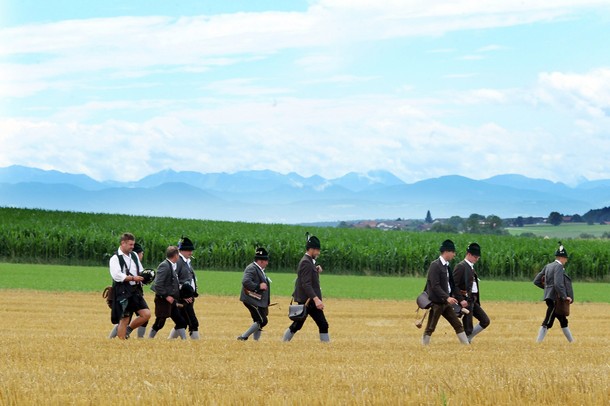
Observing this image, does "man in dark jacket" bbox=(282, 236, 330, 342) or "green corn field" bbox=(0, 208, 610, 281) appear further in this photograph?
"green corn field" bbox=(0, 208, 610, 281)

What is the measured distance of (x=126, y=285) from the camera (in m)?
19.3

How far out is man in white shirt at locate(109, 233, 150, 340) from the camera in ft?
62.6

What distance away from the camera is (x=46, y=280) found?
41.6m

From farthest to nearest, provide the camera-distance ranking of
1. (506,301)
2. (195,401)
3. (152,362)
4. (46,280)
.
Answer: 1. (46,280)
2. (506,301)
3. (152,362)
4. (195,401)

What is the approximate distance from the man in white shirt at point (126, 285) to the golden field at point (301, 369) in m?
0.52

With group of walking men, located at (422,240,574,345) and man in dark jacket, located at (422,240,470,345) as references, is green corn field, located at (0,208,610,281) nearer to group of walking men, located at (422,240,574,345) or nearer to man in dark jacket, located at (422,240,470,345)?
group of walking men, located at (422,240,574,345)

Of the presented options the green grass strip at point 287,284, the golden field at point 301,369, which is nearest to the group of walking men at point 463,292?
the golden field at point 301,369

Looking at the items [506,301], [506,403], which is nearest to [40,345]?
[506,403]

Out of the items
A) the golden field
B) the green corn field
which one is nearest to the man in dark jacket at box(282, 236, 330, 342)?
the golden field

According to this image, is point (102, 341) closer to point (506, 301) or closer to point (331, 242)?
point (506, 301)

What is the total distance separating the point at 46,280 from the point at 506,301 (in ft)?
56.5

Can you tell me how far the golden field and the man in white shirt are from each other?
0.52 m

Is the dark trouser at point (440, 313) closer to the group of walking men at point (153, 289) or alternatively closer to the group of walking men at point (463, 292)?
the group of walking men at point (463, 292)

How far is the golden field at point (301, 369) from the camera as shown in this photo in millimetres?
12867
